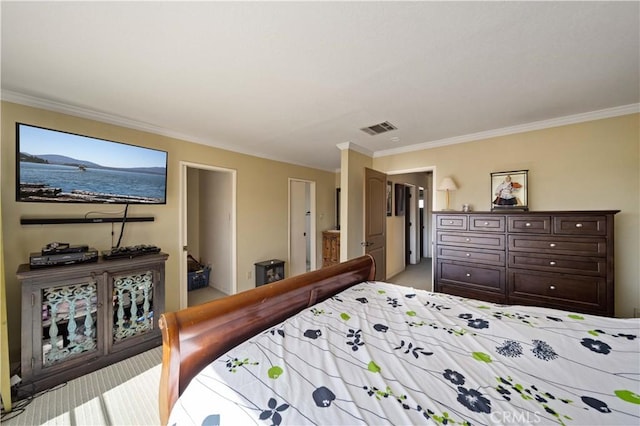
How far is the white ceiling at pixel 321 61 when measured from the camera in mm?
1240

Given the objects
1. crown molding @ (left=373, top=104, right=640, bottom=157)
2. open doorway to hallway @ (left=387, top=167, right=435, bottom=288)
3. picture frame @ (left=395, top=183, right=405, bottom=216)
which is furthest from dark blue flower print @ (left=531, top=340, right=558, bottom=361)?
picture frame @ (left=395, top=183, right=405, bottom=216)

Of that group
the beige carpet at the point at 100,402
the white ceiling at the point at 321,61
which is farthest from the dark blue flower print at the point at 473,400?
the beige carpet at the point at 100,402

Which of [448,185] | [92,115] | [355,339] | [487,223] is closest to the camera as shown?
[355,339]

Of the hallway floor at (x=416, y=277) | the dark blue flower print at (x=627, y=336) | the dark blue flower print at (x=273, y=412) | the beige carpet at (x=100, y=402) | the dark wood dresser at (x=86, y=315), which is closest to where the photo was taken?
the dark blue flower print at (x=273, y=412)

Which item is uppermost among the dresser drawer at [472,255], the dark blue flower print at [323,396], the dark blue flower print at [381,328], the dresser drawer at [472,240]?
the dresser drawer at [472,240]

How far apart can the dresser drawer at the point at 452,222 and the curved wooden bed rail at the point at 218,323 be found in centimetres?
202

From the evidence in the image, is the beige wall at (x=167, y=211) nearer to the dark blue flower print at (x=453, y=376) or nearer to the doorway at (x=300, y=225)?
the doorway at (x=300, y=225)

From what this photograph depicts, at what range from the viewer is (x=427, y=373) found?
37.5 inches

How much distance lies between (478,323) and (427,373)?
0.61m

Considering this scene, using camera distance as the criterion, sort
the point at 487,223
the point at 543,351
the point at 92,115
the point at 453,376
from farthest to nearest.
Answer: the point at 487,223 → the point at 92,115 → the point at 543,351 → the point at 453,376

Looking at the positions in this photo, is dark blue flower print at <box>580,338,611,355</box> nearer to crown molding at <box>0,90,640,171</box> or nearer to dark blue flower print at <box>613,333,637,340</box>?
dark blue flower print at <box>613,333,637,340</box>

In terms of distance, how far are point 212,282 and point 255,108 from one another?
3399 millimetres

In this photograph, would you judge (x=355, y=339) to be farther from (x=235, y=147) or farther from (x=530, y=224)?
(x=235, y=147)

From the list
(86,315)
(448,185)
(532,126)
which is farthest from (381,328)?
(532,126)
